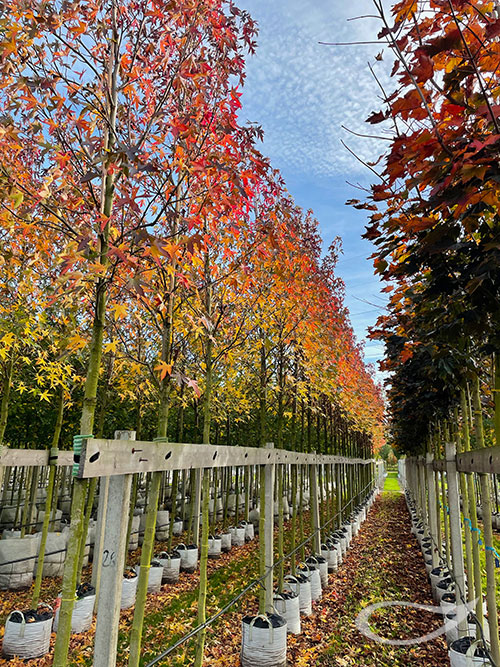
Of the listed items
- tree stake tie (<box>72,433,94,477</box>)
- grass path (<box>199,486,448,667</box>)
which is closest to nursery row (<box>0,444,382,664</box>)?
tree stake tie (<box>72,433,94,477</box>)

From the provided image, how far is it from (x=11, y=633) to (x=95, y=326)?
4610 millimetres

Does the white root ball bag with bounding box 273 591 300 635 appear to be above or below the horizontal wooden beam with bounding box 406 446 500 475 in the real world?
below

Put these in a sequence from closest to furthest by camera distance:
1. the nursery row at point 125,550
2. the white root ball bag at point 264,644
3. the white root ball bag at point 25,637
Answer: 1. the nursery row at point 125,550
2. the white root ball bag at point 264,644
3. the white root ball bag at point 25,637

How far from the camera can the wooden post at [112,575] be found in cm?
195

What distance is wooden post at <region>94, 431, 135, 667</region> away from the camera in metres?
1.95

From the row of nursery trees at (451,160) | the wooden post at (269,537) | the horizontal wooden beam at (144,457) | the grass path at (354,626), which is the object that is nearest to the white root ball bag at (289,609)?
the grass path at (354,626)

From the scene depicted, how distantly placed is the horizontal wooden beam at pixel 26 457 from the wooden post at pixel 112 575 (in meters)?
2.58

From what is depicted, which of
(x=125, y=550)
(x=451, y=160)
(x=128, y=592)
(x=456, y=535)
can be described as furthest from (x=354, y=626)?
(x=451, y=160)

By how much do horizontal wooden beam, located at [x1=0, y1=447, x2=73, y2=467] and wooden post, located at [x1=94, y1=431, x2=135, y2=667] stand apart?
2.58 m

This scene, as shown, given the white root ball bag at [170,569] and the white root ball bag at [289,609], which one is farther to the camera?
the white root ball bag at [170,569]

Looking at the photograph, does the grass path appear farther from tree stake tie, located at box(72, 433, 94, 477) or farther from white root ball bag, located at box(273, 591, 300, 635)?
tree stake tie, located at box(72, 433, 94, 477)

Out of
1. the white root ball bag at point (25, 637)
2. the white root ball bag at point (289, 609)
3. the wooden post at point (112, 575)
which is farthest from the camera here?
the white root ball bag at point (289, 609)

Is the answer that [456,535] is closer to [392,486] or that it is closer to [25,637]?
[25,637]

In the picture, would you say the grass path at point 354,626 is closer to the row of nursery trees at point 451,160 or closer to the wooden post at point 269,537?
the wooden post at point 269,537
